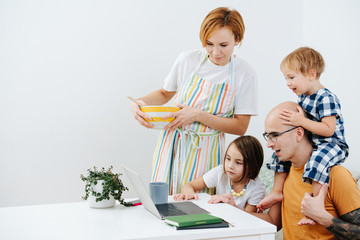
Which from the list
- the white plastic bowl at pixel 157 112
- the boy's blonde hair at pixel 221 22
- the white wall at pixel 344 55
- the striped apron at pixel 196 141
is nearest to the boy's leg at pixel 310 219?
the striped apron at pixel 196 141

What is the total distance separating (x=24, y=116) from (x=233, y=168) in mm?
1587

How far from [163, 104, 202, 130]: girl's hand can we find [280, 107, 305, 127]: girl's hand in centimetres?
49

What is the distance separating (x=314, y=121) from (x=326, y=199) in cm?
31

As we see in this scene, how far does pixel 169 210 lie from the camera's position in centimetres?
148

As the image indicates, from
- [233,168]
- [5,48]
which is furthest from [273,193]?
[5,48]

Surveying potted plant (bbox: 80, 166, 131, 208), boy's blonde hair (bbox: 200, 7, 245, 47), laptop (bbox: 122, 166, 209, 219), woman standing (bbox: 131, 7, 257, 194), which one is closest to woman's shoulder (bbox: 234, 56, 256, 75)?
woman standing (bbox: 131, 7, 257, 194)

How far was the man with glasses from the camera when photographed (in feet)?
4.60

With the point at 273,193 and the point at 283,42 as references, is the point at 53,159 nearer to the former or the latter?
the point at 273,193

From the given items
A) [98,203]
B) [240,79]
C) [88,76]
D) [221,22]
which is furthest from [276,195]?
[88,76]

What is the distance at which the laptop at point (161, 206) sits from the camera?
137 centimetres

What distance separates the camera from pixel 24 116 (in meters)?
2.70

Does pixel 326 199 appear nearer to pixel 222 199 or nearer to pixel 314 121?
pixel 314 121

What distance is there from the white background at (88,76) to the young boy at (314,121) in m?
1.09

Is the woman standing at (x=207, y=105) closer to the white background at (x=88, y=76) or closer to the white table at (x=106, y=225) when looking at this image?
the white table at (x=106, y=225)
